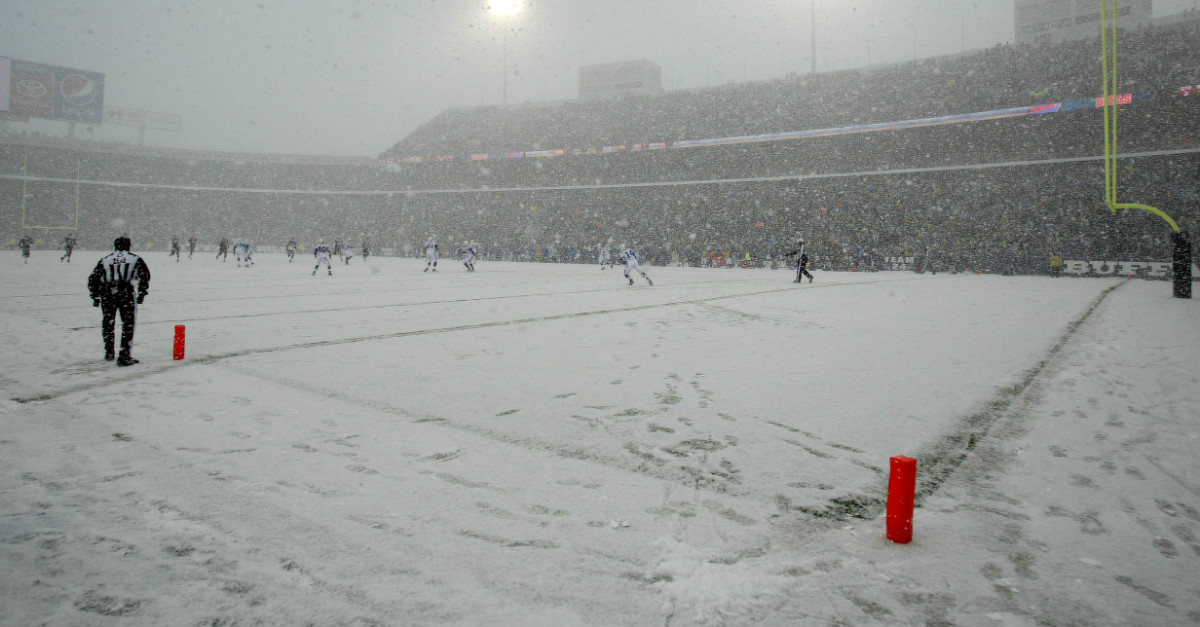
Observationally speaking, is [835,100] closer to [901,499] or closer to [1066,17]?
[1066,17]

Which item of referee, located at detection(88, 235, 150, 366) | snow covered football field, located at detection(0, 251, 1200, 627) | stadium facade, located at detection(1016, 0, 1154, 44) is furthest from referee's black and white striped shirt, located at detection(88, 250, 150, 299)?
stadium facade, located at detection(1016, 0, 1154, 44)

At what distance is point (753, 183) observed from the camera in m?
40.4

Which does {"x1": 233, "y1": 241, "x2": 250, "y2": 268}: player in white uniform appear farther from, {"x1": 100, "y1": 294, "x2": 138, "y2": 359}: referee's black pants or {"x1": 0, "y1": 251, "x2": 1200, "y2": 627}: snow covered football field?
{"x1": 100, "y1": 294, "x2": 138, "y2": 359}: referee's black pants

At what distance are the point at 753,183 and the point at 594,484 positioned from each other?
129 ft

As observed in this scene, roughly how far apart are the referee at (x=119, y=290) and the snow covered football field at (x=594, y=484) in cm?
36

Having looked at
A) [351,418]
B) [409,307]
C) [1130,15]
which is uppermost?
[1130,15]

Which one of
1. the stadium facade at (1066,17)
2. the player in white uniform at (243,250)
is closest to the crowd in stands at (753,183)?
the player in white uniform at (243,250)

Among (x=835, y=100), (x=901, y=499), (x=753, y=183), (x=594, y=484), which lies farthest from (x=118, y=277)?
(x=835, y=100)

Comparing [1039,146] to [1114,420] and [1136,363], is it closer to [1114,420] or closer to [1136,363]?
[1136,363]

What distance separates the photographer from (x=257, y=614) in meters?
2.24

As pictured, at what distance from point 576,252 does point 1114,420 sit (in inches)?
1453

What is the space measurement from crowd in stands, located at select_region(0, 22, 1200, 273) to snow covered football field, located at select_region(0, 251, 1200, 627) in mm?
26883

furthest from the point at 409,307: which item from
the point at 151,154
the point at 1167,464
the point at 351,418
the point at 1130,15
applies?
the point at 1130,15

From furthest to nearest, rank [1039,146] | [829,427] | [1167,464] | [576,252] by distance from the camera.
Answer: [576,252] < [1039,146] < [829,427] < [1167,464]
